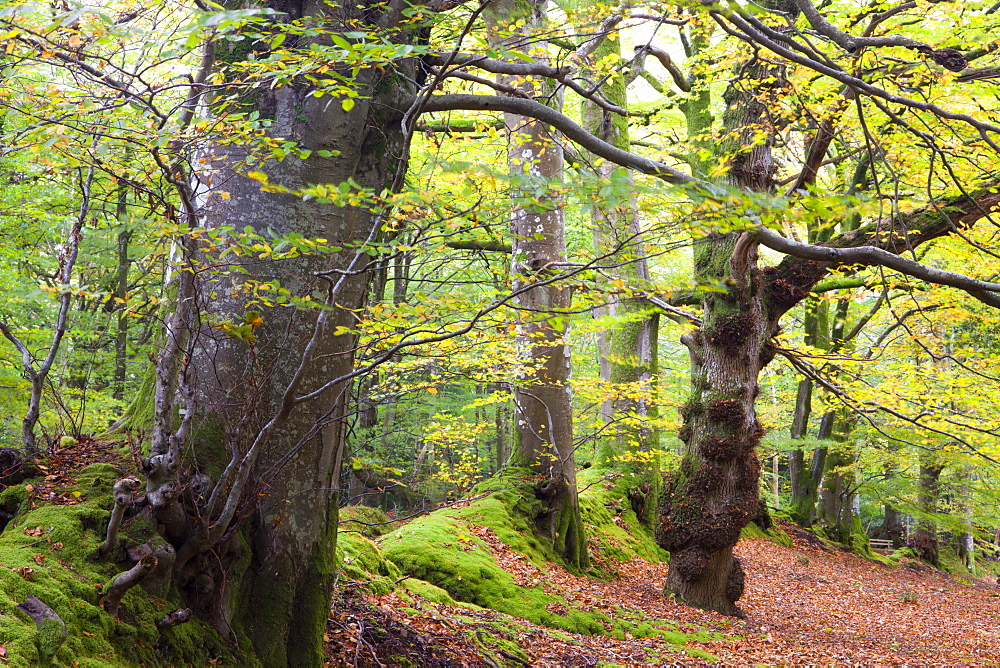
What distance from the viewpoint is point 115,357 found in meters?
13.3

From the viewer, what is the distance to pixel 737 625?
720 cm

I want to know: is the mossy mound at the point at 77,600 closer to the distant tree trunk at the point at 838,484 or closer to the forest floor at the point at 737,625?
the forest floor at the point at 737,625

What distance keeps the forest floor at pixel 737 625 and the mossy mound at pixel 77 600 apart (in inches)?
47.0

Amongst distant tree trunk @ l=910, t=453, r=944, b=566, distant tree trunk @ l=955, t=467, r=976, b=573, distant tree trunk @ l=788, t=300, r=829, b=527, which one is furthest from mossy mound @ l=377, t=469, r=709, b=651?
distant tree trunk @ l=955, t=467, r=976, b=573

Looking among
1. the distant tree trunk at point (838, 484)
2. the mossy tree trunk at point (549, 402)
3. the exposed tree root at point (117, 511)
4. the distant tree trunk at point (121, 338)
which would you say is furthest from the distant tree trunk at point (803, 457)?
the exposed tree root at point (117, 511)

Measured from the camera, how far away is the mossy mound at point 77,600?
7.25 feet

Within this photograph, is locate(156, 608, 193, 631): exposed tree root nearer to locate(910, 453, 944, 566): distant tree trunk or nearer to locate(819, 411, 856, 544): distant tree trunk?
locate(819, 411, 856, 544): distant tree trunk

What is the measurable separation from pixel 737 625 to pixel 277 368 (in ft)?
20.2

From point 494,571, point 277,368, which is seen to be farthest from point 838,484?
point 277,368

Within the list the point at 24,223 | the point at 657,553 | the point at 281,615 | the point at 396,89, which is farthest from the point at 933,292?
the point at 24,223

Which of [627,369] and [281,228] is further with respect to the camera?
[627,369]

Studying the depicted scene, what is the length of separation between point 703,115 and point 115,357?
1231cm

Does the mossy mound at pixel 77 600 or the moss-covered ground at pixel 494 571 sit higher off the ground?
the mossy mound at pixel 77 600

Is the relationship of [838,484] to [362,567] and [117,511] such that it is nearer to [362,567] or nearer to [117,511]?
[362,567]
